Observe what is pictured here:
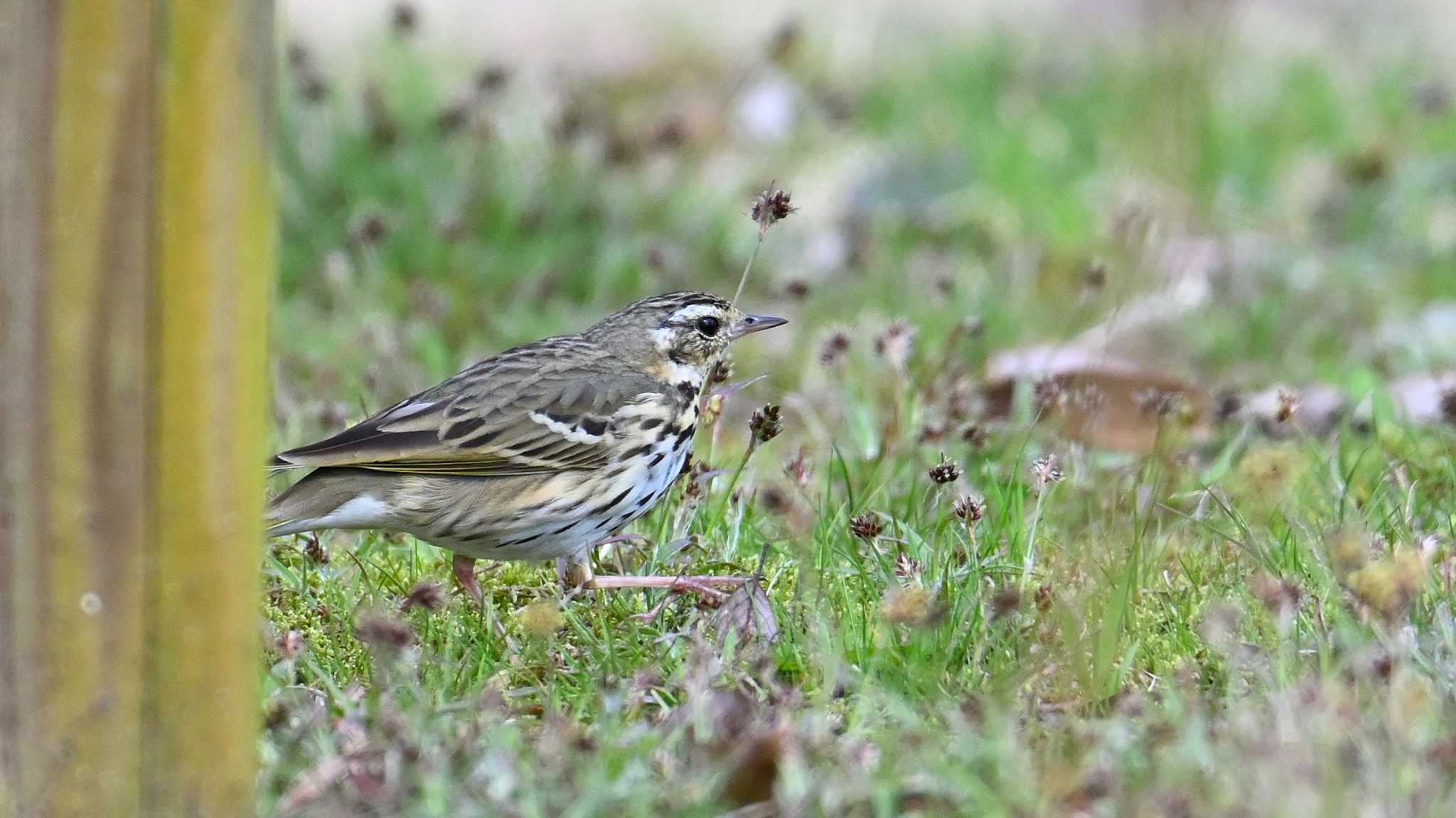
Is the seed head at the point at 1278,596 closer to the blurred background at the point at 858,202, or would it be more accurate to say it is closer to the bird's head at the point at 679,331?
the bird's head at the point at 679,331

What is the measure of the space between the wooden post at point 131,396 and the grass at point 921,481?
0.48 m

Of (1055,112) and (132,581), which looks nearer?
(132,581)

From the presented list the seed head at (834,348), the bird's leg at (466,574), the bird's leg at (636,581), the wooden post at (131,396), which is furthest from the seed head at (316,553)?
the wooden post at (131,396)

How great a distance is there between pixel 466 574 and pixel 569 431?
52 centimetres

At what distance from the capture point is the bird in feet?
15.3

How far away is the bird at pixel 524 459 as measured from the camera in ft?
15.3

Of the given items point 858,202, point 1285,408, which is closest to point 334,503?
point 1285,408

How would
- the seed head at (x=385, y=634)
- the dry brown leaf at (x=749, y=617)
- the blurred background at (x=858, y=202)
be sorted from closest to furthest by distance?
the seed head at (x=385, y=634) → the dry brown leaf at (x=749, y=617) → the blurred background at (x=858, y=202)

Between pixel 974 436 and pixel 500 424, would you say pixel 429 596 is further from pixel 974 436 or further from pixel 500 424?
pixel 974 436

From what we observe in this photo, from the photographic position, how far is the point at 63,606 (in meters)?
2.75

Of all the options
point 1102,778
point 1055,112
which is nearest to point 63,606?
point 1102,778

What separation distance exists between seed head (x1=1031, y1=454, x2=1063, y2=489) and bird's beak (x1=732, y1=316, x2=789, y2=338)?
992 millimetres

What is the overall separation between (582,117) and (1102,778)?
6.28 metres

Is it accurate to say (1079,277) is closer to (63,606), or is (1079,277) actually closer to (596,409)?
(596,409)
